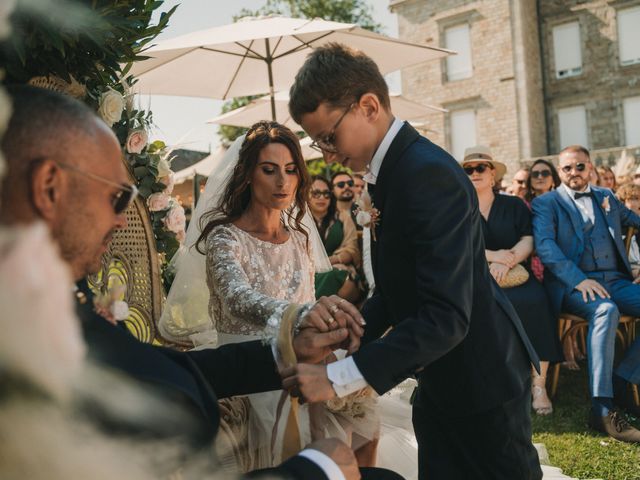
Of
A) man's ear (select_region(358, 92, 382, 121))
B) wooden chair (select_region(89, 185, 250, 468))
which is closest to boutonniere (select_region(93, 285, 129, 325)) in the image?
man's ear (select_region(358, 92, 382, 121))

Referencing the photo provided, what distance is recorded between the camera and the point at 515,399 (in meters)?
2.19

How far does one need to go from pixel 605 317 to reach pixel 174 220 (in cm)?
390

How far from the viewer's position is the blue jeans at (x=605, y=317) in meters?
4.86

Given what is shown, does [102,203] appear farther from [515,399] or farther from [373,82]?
[515,399]

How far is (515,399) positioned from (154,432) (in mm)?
1632

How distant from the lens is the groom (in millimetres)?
1822

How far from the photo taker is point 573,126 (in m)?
25.6

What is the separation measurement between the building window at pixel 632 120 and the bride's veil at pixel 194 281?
81.2 feet

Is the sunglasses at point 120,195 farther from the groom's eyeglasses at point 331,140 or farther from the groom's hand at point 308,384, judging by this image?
the groom's eyeglasses at point 331,140

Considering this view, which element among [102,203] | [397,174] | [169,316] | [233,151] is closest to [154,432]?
[102,203]

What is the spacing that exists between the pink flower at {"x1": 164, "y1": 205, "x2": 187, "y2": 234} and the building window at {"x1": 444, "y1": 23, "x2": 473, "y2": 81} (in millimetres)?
24205

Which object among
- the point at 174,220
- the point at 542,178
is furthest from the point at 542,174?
the point at 174,220

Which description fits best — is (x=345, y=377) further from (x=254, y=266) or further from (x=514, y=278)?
(x=514, y=278)

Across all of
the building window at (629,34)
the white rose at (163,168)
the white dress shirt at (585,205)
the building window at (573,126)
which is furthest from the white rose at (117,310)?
the building window at (629,34)
